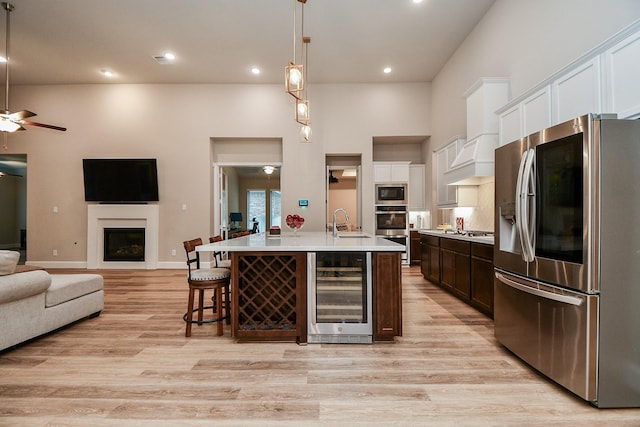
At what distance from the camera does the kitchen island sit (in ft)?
8.64

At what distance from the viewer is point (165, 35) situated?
190 inches

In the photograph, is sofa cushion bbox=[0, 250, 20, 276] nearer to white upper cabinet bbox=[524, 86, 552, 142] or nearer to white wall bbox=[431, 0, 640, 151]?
white upper cabinet bbox=[524, 86, 552, 142]

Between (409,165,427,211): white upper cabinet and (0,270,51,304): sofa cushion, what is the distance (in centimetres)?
614

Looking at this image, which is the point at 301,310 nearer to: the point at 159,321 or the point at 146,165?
the point at 159,321

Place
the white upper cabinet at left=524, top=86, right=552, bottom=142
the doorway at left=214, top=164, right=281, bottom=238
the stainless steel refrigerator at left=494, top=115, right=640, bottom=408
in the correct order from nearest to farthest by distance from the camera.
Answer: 1. the stainless steel refrigerator at left=494, top=115, right=640, bottom=408
2. the white upper cabinet at left=524, top=86, right=552, bottom=142
3. the doorway at left=214, top=164, right=281, bottom=238

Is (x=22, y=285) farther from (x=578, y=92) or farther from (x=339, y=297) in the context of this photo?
(x=578, y=92)

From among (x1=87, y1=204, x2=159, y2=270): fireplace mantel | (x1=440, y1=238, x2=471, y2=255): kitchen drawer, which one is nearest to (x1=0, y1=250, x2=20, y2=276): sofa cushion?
(x1=87, y1=204, x2=159, y2=270): fireplace mantel

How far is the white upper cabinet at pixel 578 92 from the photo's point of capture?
2.31m

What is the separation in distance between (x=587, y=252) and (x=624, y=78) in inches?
50.9

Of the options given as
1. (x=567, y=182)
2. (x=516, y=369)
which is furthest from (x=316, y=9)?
(x=516, y=369)

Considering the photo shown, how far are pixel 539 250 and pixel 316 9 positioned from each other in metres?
3.92

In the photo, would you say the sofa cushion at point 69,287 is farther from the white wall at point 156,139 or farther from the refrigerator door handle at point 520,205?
the refrigerator door handle at point 520,205

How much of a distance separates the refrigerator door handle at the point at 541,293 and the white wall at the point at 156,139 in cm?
443

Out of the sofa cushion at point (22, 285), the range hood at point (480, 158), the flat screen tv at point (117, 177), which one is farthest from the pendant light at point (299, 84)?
the flat screen tv at point (117, 177)
